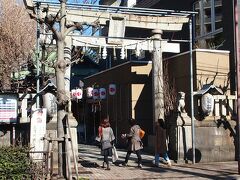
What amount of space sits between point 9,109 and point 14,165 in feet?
20.4

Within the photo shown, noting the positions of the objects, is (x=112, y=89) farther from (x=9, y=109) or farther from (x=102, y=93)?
(x=9, y=109)

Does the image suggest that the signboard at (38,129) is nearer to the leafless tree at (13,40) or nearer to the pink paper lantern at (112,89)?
the leafless tree at (13,40)

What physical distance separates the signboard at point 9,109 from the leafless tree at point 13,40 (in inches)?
355

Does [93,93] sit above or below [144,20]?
below

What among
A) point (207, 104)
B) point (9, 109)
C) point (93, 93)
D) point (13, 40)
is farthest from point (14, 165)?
point (93, 93)

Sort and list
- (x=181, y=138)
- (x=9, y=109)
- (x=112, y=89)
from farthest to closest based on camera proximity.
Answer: (x=112, y=89)
(x=181, y=138)
(x=9, y=109)

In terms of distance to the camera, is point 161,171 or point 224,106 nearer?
point 161,171

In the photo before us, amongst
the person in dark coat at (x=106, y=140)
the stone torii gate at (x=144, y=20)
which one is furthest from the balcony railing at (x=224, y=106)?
the person in dark coat at (x=106, y=140)

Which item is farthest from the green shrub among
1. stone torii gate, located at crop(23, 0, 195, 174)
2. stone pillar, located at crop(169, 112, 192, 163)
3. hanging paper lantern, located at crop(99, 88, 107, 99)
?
hanging paper lantern, located at crop(99, 88, 107, 99)

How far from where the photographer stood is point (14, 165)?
10.4 m

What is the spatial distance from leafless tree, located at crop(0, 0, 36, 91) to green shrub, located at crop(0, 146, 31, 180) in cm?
1498

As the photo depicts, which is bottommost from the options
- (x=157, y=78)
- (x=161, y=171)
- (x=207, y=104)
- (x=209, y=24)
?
(x=161, y=171)

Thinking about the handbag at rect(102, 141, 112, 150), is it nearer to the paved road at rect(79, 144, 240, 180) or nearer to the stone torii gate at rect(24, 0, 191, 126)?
the paved road at rect(79, 144, 240, 180)

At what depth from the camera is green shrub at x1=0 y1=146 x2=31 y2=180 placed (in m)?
10.3
